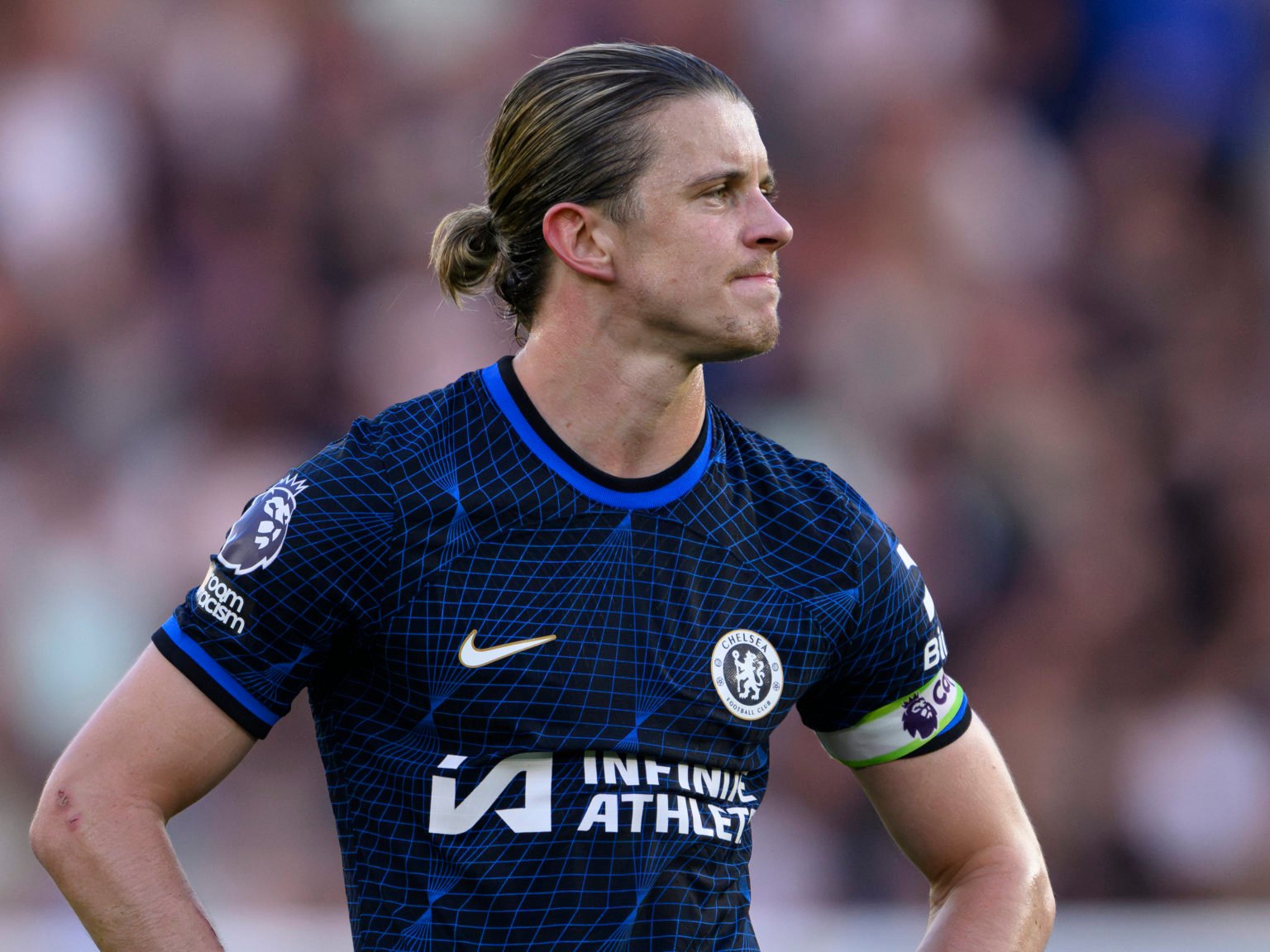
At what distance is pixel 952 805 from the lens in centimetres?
293

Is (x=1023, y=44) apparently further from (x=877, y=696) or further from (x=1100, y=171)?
(x=877, y=696)

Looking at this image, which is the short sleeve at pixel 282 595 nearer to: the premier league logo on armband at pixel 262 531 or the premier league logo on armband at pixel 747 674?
the premier league logo on armband at pixel 262 531

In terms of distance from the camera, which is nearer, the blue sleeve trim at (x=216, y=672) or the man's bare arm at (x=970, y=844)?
the blue sleeve trim at (x=216, y=672)

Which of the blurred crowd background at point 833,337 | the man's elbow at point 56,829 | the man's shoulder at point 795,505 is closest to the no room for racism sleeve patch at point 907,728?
the man's shoulder at point 795,505

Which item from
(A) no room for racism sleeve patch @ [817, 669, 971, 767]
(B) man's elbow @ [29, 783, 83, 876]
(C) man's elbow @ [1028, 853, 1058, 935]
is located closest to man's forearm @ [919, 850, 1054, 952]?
(C) man's elbow @ [1028, 853, 1058, 935]

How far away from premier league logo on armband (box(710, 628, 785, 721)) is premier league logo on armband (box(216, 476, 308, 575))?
693mm

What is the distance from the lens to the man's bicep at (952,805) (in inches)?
115

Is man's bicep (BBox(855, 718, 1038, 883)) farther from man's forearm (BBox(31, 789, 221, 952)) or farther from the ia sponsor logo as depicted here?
man's forearm (BBox(31, 789, 221, 952))

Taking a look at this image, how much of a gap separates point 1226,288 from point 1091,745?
2.10 metres

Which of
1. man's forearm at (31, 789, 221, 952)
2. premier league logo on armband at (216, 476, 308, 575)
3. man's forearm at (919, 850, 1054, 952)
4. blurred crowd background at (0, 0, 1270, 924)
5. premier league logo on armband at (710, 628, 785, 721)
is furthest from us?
blurred crowd background at (0, 0, 1270, 924)

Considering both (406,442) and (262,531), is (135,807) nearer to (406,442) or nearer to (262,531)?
(262,531)

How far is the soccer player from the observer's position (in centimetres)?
247

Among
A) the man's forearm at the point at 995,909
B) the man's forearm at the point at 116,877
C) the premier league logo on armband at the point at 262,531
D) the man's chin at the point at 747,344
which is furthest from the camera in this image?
the man's forearm at the point at 995,909

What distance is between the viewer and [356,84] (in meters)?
7.03
